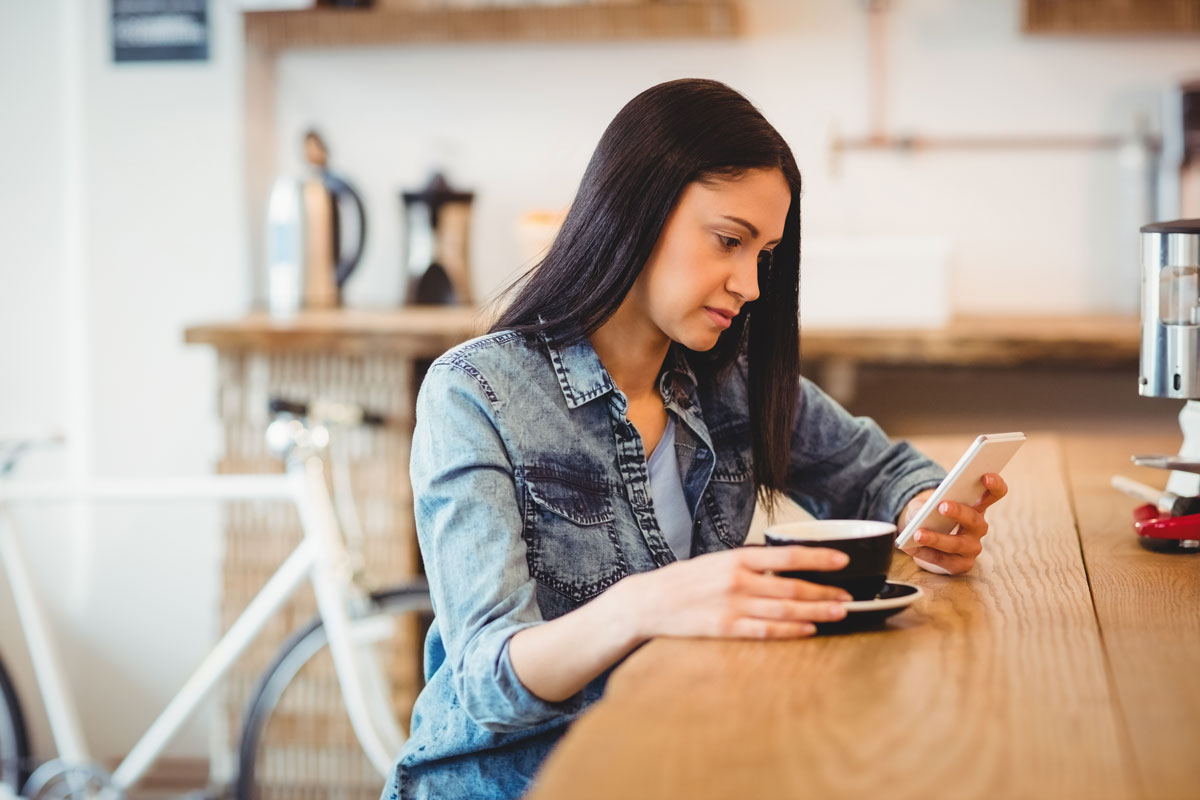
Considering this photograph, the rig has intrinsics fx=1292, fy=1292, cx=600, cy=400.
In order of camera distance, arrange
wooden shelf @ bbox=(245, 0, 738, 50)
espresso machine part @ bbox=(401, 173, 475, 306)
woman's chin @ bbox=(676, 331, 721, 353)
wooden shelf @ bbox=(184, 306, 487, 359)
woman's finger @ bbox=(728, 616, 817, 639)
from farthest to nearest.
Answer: espresso machine part @ bbox=(401, 173, 475, 306), wooden shelf @ bbox=(245, 0, 738, 50), wooden shelf @ bbox=(184, 306, 487, 359), woman's chin @ bbox=(676, 331, 721, 353), woman's finger @ bbox=(728, 616, 817, 639)

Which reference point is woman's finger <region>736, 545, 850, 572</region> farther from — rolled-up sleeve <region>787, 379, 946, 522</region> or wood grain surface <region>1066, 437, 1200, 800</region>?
rolled-up sleeve <region>787, 379, 946, 522</region>

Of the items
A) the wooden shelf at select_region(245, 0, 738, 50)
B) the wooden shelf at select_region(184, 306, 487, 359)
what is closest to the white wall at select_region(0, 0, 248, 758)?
the wooden shelf at select_region(245, 0, 738, 50)

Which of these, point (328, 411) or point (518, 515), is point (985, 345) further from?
point (518, 515)

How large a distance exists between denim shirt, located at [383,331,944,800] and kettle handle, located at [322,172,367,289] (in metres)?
1.54

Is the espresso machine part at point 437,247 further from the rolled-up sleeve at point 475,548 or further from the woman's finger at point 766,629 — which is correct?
the woman's finger at point 766,629

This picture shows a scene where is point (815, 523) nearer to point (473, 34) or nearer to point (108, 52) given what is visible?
point (473, 34)

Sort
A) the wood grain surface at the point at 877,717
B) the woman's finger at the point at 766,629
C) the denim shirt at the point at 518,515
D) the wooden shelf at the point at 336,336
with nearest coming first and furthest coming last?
the wood grain surface at the point at 877,717 → the woman's finger at the point at 766,629 → the denim shirt at the point at 518,515 → the wooden shelf at the point at 336,336

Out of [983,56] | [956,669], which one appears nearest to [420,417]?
[956,669]

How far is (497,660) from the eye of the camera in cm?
93

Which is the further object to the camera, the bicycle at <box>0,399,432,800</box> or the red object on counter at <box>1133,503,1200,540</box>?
the bicycle at <box>0,399,432,800</box>

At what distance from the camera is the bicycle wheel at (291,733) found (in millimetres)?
2436

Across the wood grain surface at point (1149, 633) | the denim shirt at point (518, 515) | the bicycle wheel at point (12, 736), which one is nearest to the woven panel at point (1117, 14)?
the wood grain surface at point (1149, 633)

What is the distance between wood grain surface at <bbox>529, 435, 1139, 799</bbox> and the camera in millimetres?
611

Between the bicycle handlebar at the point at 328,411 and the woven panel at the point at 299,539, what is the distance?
0.05m
